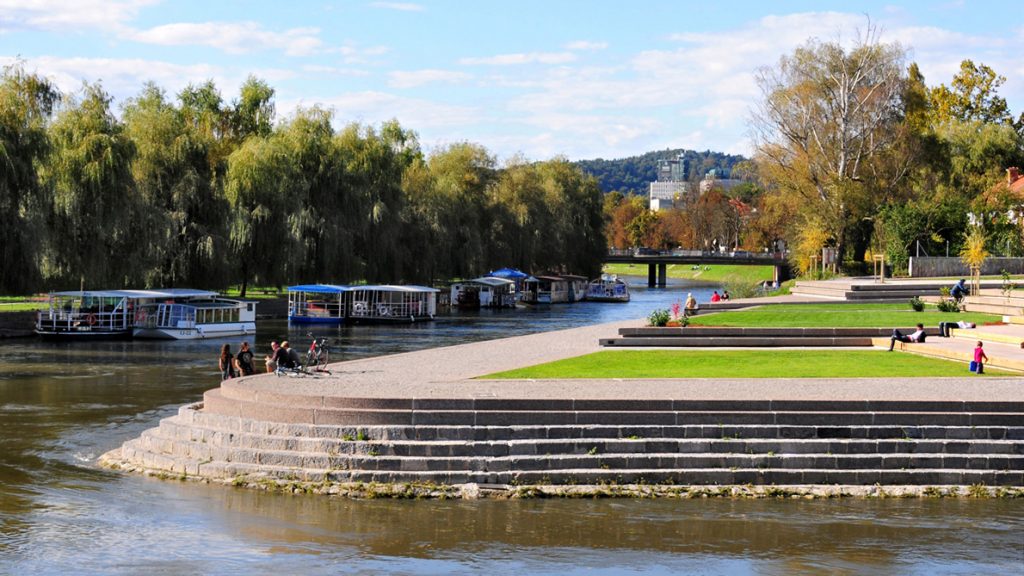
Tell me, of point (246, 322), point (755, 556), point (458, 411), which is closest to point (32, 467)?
point (458, 411)

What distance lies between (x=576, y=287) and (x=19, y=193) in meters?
66.3

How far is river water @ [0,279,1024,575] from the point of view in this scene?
16.7m

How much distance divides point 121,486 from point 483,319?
58.3 meters

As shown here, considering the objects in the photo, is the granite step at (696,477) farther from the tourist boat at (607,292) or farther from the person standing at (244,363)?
the tourist boat at (607,292)

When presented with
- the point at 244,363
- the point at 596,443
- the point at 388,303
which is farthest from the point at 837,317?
the point at 388,303

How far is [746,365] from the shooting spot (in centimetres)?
3011

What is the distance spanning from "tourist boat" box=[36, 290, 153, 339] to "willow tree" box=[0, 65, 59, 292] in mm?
2134

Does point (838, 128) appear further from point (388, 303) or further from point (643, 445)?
point (643, 445)

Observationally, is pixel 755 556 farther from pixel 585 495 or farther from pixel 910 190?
pixel 910 190

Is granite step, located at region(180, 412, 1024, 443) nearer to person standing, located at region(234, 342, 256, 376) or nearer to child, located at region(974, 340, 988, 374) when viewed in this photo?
child, located at region(974, 340, 988, 374)

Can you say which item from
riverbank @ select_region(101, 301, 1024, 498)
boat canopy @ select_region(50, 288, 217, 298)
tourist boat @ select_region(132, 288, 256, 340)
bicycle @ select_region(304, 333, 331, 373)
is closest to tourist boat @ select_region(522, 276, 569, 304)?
tourist boat @ select_region(132, 288, 256, 340)

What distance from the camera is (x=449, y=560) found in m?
16.9

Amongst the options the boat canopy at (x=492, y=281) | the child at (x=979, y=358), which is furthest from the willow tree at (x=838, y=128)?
the child at (x=979, y=358)

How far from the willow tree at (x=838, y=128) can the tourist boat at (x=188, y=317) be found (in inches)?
1551
